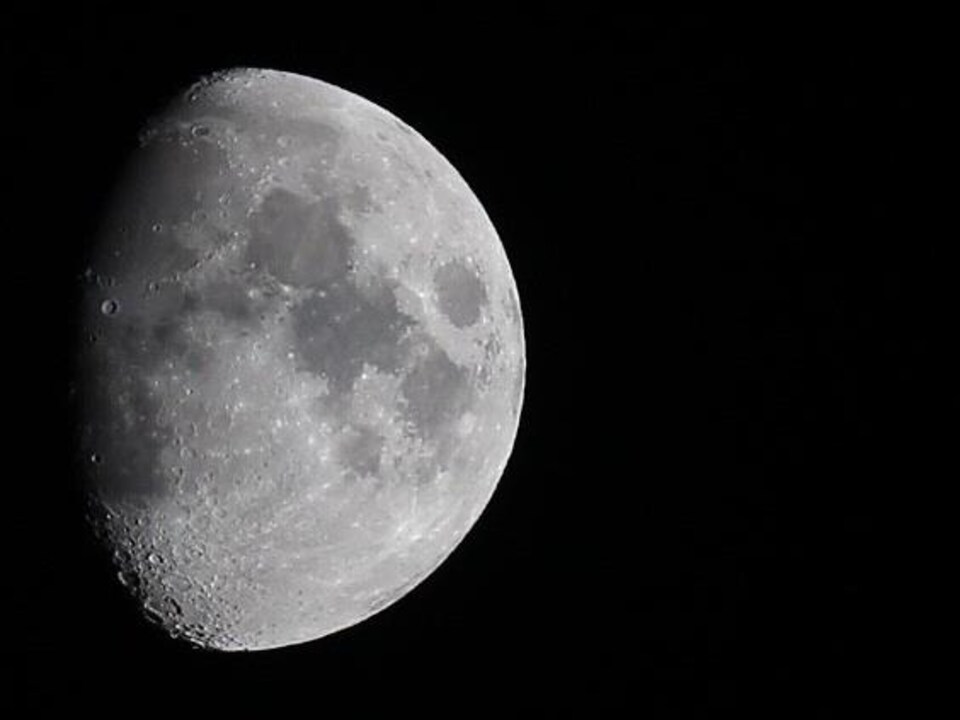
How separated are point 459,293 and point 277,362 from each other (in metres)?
0.80

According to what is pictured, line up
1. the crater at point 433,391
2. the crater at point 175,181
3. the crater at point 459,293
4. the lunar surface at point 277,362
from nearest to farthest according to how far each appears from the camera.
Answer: the lunar surface at point 277,362 → the crater at point 175,181 → the crater at point 433,391 → the crater at point 459,293

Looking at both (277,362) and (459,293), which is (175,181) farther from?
(459,293)

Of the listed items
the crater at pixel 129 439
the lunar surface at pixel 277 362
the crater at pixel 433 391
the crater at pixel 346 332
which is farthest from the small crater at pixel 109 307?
the crater at pixel 433 391

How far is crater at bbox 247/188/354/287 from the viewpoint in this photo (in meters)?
5.06

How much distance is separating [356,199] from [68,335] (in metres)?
1.12

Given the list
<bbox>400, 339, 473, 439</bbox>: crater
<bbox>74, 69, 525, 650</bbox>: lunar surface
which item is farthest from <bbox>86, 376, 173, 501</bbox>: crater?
<bbox>400, 339, 473, 439</bbox>: crater

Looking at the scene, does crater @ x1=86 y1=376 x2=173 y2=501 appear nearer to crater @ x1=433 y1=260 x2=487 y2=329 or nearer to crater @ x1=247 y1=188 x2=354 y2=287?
crater @ x1=247 y1=188 x2=354 y2=287

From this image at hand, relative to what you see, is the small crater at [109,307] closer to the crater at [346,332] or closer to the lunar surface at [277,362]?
the lunar surface at [277,362]

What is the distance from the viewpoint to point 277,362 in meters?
5.02

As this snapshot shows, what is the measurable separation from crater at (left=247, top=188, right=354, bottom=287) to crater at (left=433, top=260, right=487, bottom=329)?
0.40 meters

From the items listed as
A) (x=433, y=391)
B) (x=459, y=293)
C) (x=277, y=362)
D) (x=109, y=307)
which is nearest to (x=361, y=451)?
(x=433, y=391)

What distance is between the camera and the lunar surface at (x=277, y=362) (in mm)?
5023

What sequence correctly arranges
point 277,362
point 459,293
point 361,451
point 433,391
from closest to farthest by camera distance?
point 277,362
point 361,451
point 433,391
point 459,293

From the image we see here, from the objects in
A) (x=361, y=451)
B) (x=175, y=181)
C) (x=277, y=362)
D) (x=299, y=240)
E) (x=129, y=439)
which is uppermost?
(x=175, y=181)
